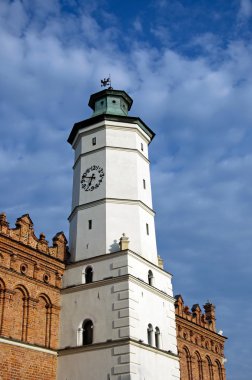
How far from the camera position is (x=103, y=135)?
120 ft

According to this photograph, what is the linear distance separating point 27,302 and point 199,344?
2035 cm

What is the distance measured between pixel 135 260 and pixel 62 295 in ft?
17.1

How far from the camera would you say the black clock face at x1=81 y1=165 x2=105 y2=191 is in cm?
3503

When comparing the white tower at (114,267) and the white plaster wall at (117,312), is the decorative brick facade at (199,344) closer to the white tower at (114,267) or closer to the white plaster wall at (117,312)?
the white tower at (114,267)

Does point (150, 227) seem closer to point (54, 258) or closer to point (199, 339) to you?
point (54, 258)

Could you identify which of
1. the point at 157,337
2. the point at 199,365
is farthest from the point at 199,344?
the point at 157,337

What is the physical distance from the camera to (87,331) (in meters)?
30.2

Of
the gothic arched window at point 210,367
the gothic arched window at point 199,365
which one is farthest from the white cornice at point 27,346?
the gothic arched window at point 210,367

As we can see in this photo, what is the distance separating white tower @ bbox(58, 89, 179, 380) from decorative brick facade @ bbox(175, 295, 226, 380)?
31.6 ft

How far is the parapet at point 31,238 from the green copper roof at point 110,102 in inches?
411

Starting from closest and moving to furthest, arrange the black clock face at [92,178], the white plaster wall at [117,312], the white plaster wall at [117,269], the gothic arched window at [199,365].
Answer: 1. the white plaster wall at [117,312]
2. the white plaster wall at [117,269]
3. the black clock face at [92,178]
4. the gothic arched window at [199,365]

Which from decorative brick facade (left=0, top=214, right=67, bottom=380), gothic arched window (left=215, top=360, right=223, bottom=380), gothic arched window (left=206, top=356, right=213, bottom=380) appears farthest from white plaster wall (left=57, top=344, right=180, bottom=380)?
gothic arched window (left=215, top=360, right=223, bottom=380)

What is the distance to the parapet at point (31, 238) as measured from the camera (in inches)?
1166

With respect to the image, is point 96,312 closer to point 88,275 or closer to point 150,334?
point 88,275
